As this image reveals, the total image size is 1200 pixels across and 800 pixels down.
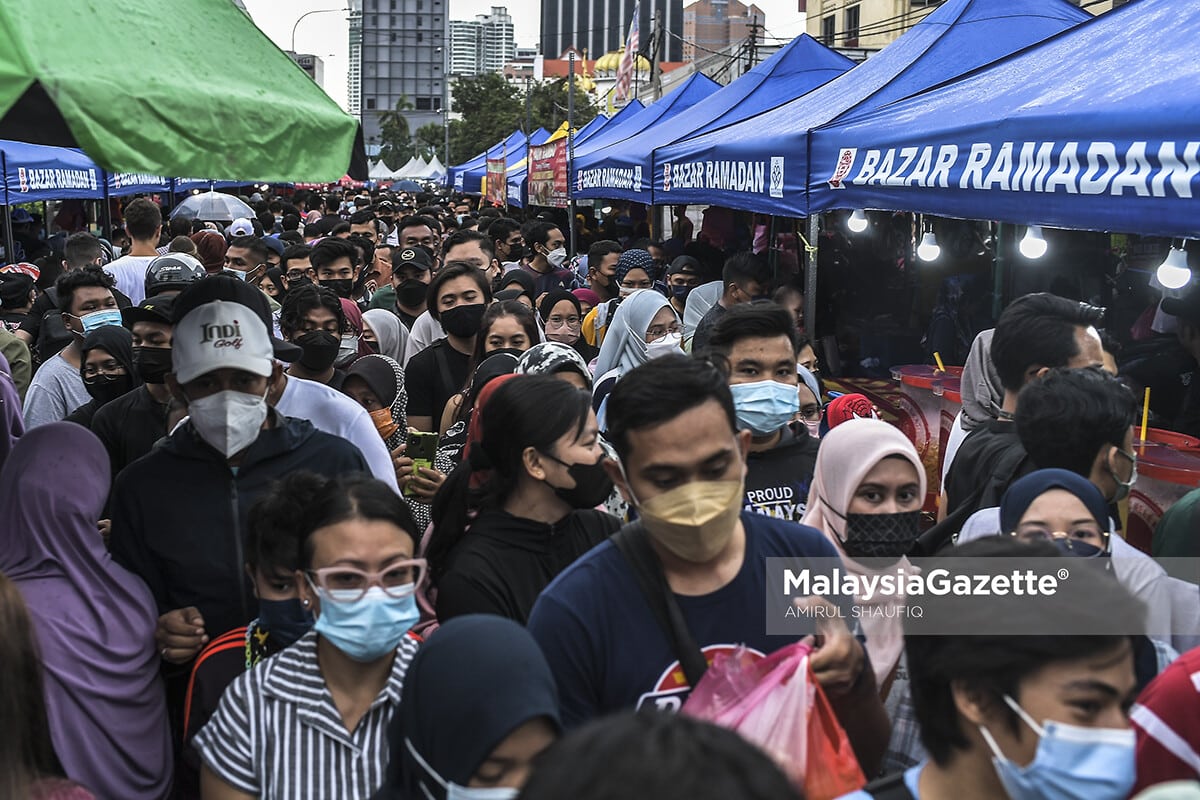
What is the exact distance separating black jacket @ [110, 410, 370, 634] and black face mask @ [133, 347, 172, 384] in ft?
3.11

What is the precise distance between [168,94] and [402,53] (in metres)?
178

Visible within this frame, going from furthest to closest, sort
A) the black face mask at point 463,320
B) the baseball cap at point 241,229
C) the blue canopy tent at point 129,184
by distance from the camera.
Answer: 1. the blue canopy tent at point 129,184
2. the baseball cap at point 241,229
3. the black face mask at point 463,320

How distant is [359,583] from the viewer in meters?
2.88

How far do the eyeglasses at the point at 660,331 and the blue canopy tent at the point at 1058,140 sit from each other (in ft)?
4.38

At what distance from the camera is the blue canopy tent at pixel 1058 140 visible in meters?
4.24

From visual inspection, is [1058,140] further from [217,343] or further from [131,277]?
[131,277]

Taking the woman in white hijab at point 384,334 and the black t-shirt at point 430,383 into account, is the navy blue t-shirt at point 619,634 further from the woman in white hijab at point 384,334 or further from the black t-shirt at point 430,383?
the woman in white hijab at point 384,334

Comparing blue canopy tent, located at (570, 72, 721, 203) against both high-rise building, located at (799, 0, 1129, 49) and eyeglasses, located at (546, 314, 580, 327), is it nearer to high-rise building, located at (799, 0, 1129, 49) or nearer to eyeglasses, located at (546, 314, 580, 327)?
eyeglasses, located at (546, 314, 580, 327)

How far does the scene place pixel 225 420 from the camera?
3.55m

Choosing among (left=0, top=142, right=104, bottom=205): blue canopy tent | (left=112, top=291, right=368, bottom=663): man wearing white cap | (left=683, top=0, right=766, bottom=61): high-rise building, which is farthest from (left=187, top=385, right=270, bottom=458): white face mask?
(left=683, top=0, right=766, bottom=61): high-rise building

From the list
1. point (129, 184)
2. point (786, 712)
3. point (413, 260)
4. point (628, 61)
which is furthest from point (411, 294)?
point (628, 61)

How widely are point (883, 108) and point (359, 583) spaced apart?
6.17 meters

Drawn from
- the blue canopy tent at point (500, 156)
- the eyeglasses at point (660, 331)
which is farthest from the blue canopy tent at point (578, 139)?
the eyeglasses at point (660, 331)

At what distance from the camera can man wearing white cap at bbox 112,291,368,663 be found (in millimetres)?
3457
